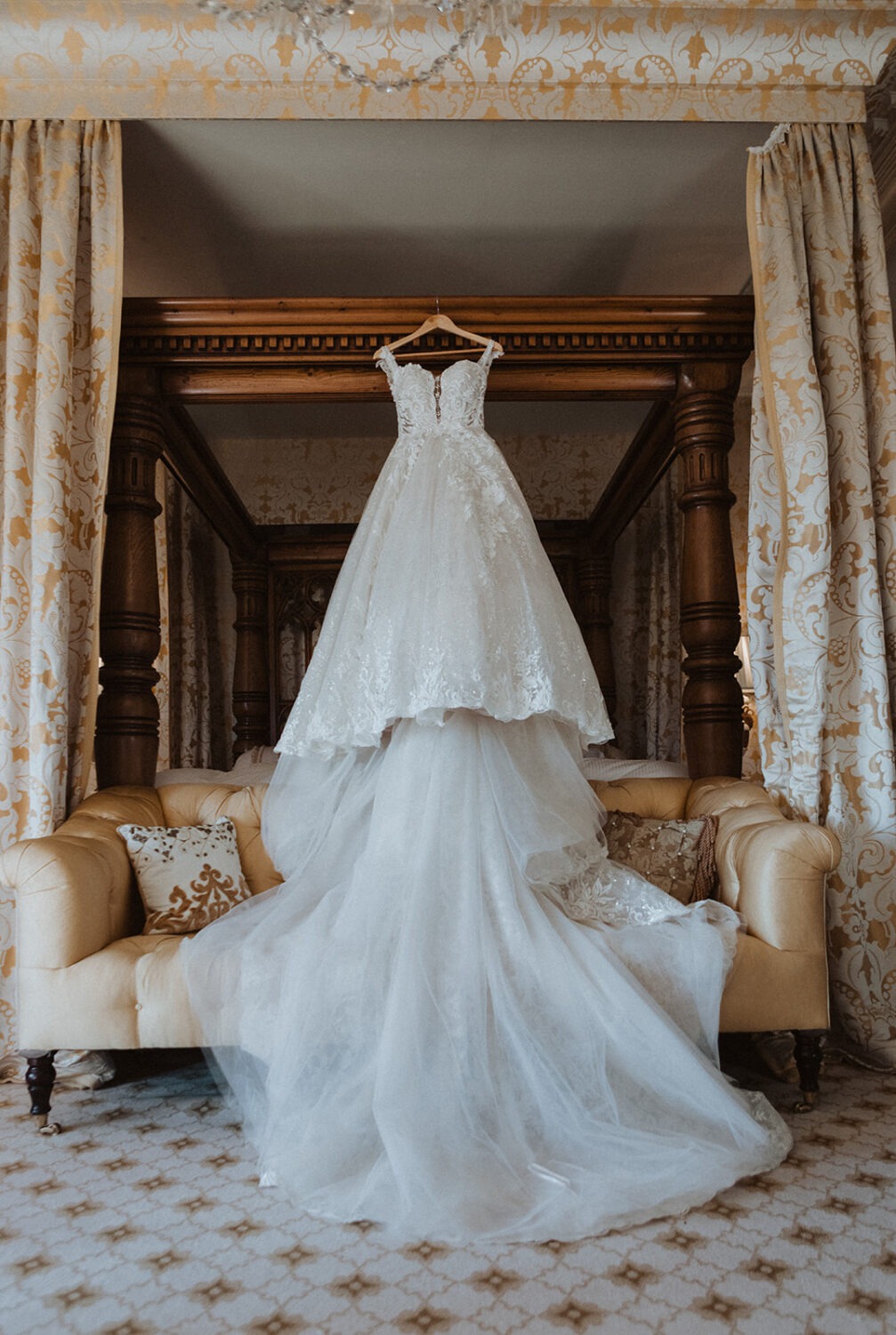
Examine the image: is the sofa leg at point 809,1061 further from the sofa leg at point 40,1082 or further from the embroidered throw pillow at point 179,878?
the sofa leg at point 40,1082

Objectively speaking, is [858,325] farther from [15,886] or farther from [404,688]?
[15,886]

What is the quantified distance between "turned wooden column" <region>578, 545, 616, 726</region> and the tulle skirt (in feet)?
10.5

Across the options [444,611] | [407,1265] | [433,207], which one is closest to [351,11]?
[444,611]

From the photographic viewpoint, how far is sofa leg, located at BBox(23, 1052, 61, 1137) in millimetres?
2344

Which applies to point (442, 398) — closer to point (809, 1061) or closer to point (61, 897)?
point (61, 897)

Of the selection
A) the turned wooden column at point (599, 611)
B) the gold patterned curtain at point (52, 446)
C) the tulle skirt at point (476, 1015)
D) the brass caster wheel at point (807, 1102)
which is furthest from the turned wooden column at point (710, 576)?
the turned wooden column at point (599, 611)

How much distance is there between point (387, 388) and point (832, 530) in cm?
156

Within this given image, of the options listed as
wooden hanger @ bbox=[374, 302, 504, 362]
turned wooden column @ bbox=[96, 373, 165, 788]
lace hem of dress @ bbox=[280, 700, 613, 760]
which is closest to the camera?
lace hem of dress @ bbox=[280, 700, 613, 760]

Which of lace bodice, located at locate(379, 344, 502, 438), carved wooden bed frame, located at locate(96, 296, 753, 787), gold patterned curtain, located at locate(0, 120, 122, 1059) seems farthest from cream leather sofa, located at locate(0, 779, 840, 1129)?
lace bodice, located at locate(379, 344, 502, 438)

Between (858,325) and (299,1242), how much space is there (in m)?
3.01

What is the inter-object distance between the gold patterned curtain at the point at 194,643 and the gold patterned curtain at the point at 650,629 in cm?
236

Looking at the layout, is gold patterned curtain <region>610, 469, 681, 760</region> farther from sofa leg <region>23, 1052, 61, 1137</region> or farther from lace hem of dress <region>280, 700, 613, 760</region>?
sofa leg <region>23, 1052, 61, 1137</region>

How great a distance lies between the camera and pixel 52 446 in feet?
9.75

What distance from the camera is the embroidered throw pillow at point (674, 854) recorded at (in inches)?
108
